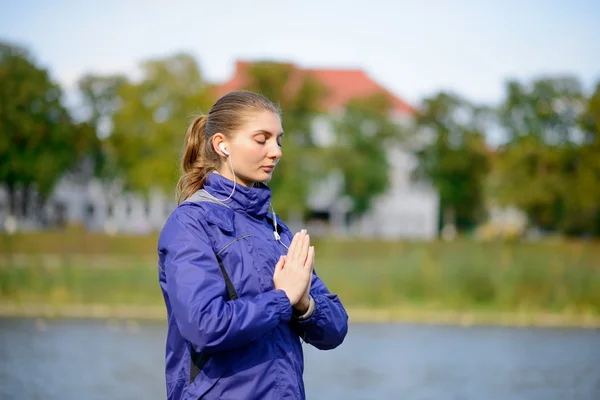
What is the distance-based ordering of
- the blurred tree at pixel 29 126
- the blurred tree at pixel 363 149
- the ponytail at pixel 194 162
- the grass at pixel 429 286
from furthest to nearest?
the blurred tree at pixel 363 149, the blurred tree at pixel 29 126, the grass at pixel 429 286, the ponytail at pixel 194 162

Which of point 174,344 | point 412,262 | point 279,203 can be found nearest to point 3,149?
point 279,203

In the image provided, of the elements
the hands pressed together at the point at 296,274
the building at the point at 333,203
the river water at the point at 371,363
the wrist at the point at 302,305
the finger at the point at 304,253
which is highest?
the finger at the point at 304,253

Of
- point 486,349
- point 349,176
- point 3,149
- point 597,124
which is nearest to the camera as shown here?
point 486,349

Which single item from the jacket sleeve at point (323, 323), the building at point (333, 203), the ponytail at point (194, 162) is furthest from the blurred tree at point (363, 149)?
the jacket sleeve at point (323, 323)

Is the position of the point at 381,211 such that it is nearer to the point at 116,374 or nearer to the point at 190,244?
the point at 116,374

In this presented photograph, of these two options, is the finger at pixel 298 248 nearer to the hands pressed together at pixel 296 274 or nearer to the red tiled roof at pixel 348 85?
the hands pressed together at pixel 296 274

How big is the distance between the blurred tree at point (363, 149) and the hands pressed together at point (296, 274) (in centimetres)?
5732

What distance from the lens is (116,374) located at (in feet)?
34.7

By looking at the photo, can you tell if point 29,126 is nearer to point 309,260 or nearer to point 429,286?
point 429,286

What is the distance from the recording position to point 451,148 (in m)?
69.7

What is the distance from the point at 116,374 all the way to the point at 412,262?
35.9ft

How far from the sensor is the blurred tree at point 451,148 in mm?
69125

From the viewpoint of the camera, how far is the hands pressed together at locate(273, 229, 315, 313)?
2.65 metres

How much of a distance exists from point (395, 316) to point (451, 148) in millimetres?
52094
